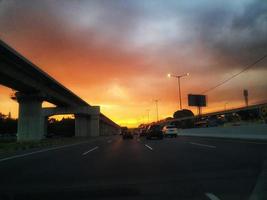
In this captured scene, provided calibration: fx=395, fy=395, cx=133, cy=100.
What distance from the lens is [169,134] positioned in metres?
59.2

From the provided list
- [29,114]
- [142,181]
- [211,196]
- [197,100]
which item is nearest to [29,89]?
[29,114]

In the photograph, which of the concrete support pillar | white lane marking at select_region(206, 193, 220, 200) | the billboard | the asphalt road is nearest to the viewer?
white lane marking at select_region(206, 193, 220, 200)

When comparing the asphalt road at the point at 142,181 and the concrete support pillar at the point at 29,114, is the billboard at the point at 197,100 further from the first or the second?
the asphalt road at the point at 142,181

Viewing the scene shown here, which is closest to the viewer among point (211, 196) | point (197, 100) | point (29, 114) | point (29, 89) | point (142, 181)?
point (211, 196)

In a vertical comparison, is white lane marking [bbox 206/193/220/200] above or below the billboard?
below

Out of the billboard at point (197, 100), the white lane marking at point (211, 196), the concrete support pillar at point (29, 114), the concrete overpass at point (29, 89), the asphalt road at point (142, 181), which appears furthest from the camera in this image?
the billboard at point (197, 100)

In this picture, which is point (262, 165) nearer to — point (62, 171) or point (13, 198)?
point (62, 171)

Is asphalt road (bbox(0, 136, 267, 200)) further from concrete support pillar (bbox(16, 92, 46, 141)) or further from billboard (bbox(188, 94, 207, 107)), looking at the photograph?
billboard (bbox(188, 94, 207, 107))

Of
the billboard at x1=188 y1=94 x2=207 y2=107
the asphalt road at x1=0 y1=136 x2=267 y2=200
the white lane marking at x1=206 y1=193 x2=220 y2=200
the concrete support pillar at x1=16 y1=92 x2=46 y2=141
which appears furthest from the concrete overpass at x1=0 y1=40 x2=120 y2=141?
the white lane marking at x1=206 y1=193 x2=220 y2=200

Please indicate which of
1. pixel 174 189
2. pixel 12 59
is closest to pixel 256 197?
pixel 174 189

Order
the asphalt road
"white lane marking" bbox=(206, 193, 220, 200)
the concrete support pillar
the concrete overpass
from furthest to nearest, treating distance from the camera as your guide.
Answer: the concrete support pillar < the concrete overpass < the asphalt road < "white lane marking" bbox=(206, 193, 220, 200)

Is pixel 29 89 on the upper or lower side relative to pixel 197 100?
lower

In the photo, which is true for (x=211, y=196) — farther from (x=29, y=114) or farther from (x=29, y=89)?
(x=29, y=114)

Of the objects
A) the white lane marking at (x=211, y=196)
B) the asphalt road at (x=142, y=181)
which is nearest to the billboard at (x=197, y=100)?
the asphalt road at (x=142, y=181)
